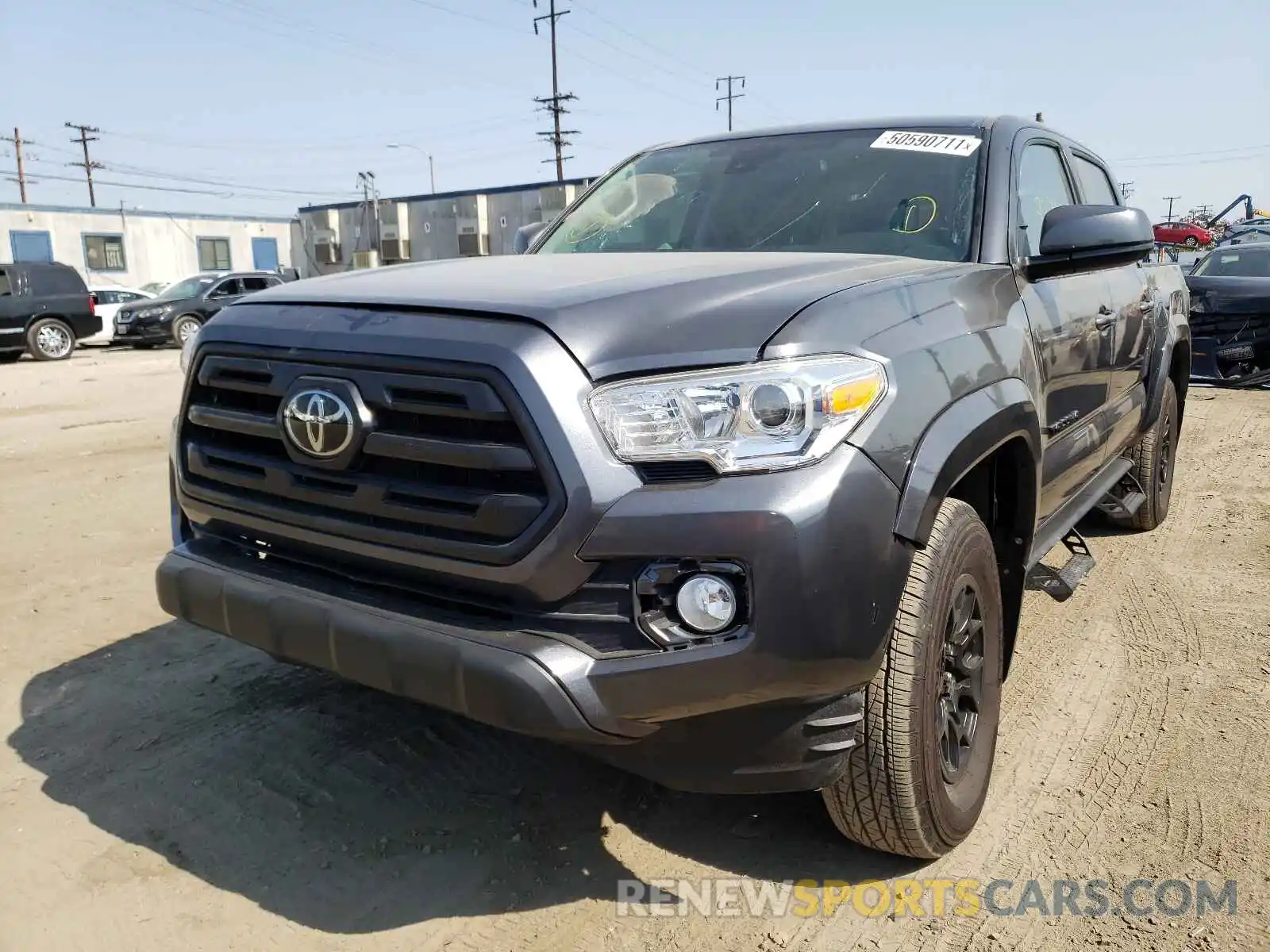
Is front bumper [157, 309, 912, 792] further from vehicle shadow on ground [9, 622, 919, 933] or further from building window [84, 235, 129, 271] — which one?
building window [84, 235, 129, 271]

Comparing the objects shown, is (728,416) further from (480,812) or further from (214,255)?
(214,255)

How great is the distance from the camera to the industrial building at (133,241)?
124 ft

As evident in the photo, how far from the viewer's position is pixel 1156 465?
17.4 ft

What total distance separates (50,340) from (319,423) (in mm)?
18529

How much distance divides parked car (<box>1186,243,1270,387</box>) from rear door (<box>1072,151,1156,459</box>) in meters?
6.06

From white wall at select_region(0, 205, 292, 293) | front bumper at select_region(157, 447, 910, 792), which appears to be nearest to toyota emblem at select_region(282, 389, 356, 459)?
front bumper at select_region(157, 447, 910, 792)

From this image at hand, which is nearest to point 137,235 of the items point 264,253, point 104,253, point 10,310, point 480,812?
point 104,253

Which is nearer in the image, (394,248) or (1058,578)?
(1058,578)

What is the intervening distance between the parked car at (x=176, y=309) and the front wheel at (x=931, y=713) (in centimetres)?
1963

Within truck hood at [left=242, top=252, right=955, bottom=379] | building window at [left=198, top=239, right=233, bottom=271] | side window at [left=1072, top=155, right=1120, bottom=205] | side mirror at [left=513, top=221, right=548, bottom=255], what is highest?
building window at [left=198, top=239, right=233, bottom=271]

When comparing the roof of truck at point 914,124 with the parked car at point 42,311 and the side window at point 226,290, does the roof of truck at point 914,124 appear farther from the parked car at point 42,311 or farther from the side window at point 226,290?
the side window at point 226,290

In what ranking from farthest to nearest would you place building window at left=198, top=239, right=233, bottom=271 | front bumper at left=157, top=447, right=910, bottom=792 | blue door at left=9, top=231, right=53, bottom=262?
building window at left=198, top=239, right=233, bottom=271 → blue door at left=9, top=231, right=53, bottom=262 → front bumper at left=157, top=447, right=910, bottom=792

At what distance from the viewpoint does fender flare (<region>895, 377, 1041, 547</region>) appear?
2.07m

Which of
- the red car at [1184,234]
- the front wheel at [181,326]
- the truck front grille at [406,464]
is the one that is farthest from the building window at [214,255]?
the truck front grille at [406,464]
